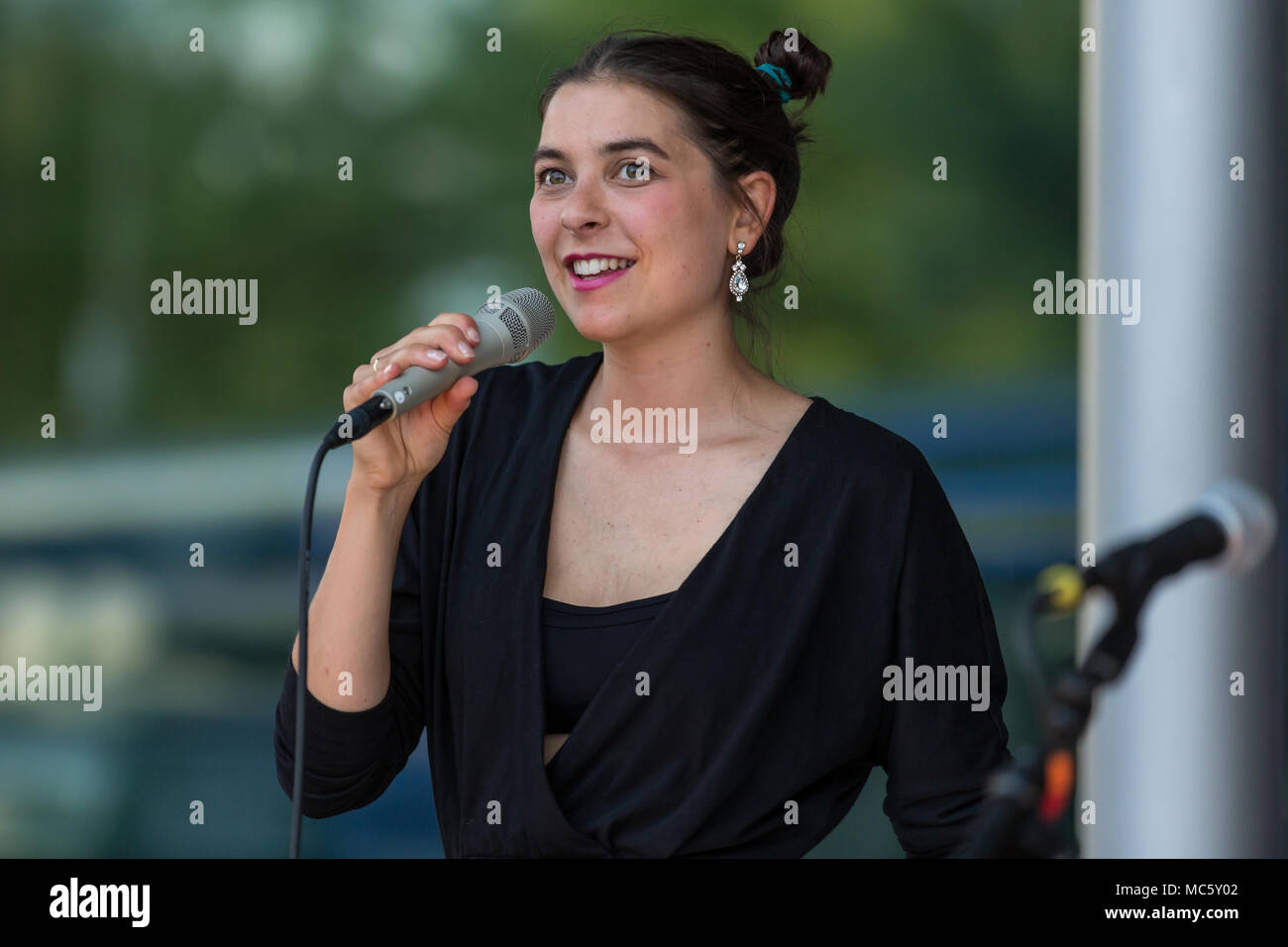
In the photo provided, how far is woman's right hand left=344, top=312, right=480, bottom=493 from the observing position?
1.58 m

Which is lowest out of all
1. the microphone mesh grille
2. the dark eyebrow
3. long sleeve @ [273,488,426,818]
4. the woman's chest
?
long sleeve @ [273,488,426,818]

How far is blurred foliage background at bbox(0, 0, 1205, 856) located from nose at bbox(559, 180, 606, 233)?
1134 millimetres

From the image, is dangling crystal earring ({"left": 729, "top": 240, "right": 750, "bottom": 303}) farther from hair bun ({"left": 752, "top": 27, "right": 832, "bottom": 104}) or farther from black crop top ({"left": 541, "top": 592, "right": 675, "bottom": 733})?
black crop top ({"left": 541, "top": 592, "right": 675, "bottom": 733})

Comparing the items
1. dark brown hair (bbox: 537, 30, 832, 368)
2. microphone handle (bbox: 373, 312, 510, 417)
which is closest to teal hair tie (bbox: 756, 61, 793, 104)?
dark brown hair (bbox: 537, 30, 832, 368)

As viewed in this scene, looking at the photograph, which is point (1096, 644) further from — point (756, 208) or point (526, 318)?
point (756, 208)

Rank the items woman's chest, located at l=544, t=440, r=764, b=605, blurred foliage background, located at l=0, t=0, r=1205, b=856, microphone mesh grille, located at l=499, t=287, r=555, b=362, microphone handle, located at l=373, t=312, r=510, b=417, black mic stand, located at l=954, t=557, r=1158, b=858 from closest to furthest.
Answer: black mic stand, located at l=954, t=557, r=1158, b=858 → microphone handle, located at l=373, t=312, r=510, b=417 → microphone mesh grille, located at l=499, t=287, r=555, b=362 → woman's chest, located at l=544, t=440, r=764, b=605 → blurred foliage background, located at l=0, t=0, r=1205, b=856

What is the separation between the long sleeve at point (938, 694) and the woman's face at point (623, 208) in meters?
0.41

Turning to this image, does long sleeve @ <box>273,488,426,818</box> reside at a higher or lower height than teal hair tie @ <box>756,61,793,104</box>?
lower

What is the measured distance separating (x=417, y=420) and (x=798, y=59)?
81cm

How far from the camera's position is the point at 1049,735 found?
0.98 meters

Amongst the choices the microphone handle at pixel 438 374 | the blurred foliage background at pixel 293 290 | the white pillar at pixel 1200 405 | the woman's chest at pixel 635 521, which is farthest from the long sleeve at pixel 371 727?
the blurred foliage background at pixel 293 290

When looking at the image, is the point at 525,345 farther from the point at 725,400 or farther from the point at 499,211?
the point at 499,211

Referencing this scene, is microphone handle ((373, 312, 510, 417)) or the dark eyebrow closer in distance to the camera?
microphone handle ((373, 312, 510, 417))
